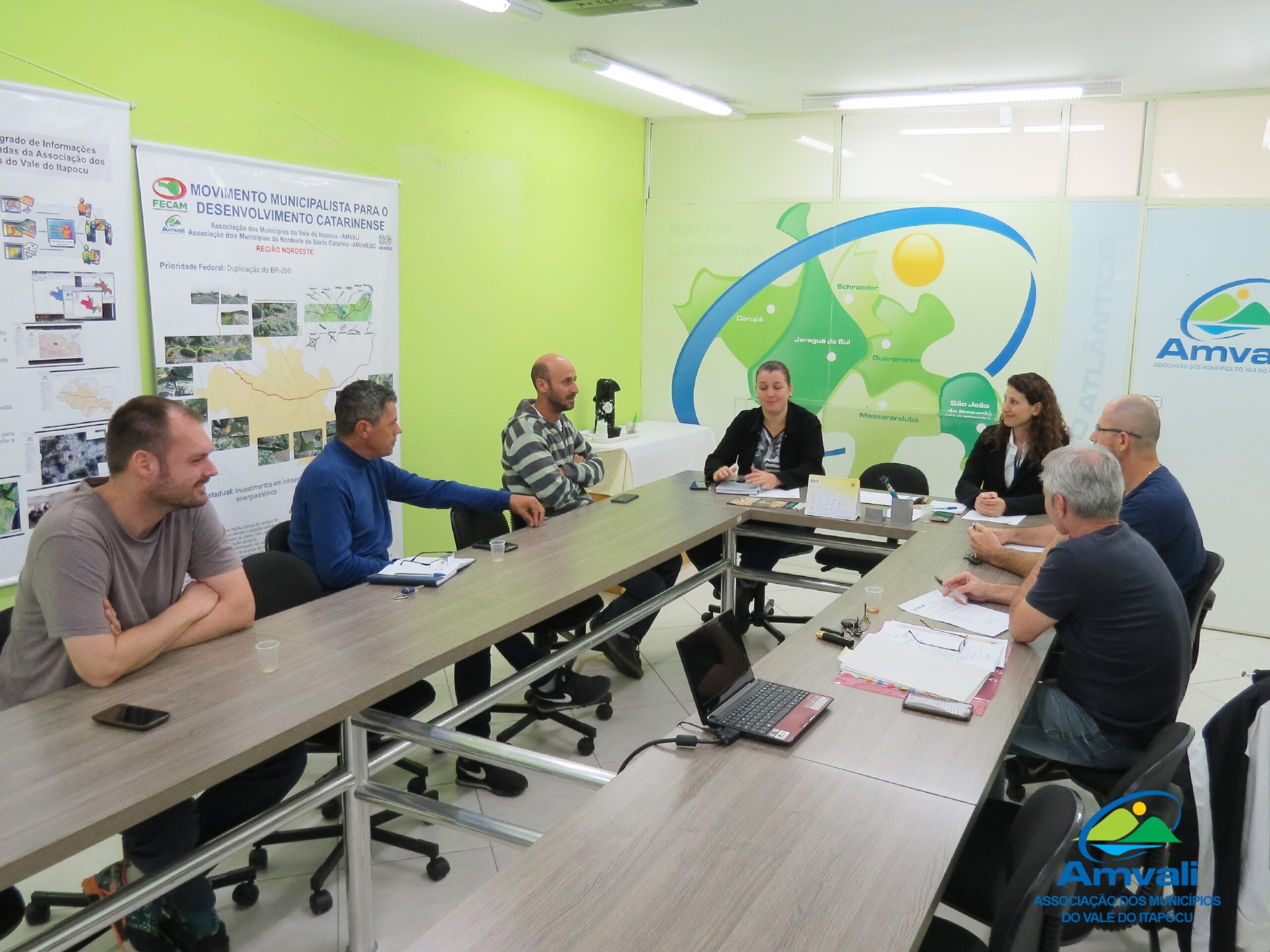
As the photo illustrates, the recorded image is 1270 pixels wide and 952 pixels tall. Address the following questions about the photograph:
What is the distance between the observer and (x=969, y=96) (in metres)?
5.41

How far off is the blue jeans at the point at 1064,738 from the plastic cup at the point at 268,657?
183cm

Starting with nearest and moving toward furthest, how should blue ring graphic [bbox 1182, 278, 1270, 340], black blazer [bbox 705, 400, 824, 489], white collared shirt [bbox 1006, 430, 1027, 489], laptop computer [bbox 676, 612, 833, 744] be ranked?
laptop computer [bbox 676, 612, 833, 744]
white collared shirt [bbox 1006, 430, 1027, 489]
black blazer [bbox 705, 400, 824, 489]
blue ring graphic [bbox 1182, 278, 1270, 340]

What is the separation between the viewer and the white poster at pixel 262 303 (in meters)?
3.81

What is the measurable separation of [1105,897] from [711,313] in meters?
5.15

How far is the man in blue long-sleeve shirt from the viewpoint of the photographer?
10.2 feet

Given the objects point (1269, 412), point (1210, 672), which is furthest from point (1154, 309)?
point (1210, 672)

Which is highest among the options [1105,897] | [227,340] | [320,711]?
[227,340]

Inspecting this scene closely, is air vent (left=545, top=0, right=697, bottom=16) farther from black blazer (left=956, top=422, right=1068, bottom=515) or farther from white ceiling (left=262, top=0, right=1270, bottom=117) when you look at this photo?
black blazer (left=956, top=422, right=1068, bottom=515)

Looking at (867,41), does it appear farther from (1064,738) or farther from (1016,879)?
(1016,879)

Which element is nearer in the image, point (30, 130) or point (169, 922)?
point (169, 922)

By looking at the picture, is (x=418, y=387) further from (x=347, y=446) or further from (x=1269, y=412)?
(x=1269, y=412)

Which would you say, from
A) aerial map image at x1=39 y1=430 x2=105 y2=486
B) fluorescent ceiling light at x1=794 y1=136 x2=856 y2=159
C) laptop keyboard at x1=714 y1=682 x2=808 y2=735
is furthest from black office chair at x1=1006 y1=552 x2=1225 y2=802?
fluorescent ceiling light at x1=794 y1=136 x2=856 y2=159

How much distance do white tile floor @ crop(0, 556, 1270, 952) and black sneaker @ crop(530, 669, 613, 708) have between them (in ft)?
0.36

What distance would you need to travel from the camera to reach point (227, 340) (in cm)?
405
